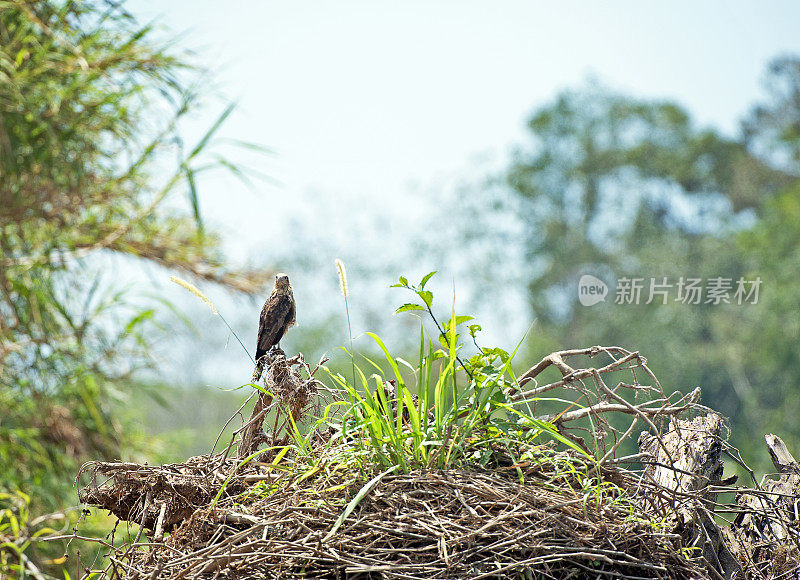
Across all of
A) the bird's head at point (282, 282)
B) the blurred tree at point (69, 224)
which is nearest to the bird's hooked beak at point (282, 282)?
the bird's head at point (282, 282)

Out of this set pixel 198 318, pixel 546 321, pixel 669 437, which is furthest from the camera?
pixel 546 321

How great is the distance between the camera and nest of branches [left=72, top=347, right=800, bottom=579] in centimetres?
75

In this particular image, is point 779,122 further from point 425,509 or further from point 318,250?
point 425,509

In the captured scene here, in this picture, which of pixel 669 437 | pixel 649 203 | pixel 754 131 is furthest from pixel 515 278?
pixel 669 437

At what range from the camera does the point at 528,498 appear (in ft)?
2.59

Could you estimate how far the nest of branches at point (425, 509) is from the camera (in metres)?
0.75

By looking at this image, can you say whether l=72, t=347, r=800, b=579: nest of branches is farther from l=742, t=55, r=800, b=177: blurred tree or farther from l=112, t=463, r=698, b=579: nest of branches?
l=742, t=55, r=800, b=177: blurred tree

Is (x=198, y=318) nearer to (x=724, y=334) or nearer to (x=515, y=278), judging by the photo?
(x=515, y=278)

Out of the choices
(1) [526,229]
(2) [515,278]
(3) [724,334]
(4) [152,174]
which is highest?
(4) [152,174]

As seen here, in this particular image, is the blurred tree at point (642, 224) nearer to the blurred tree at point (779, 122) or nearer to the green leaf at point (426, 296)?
the blurred tree at point (779, 122)

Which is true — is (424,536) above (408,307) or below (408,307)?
below

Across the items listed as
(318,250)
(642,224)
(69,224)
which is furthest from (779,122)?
(69,224)

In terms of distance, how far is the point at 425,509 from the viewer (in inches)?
30.4

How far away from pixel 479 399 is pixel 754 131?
688 inches
